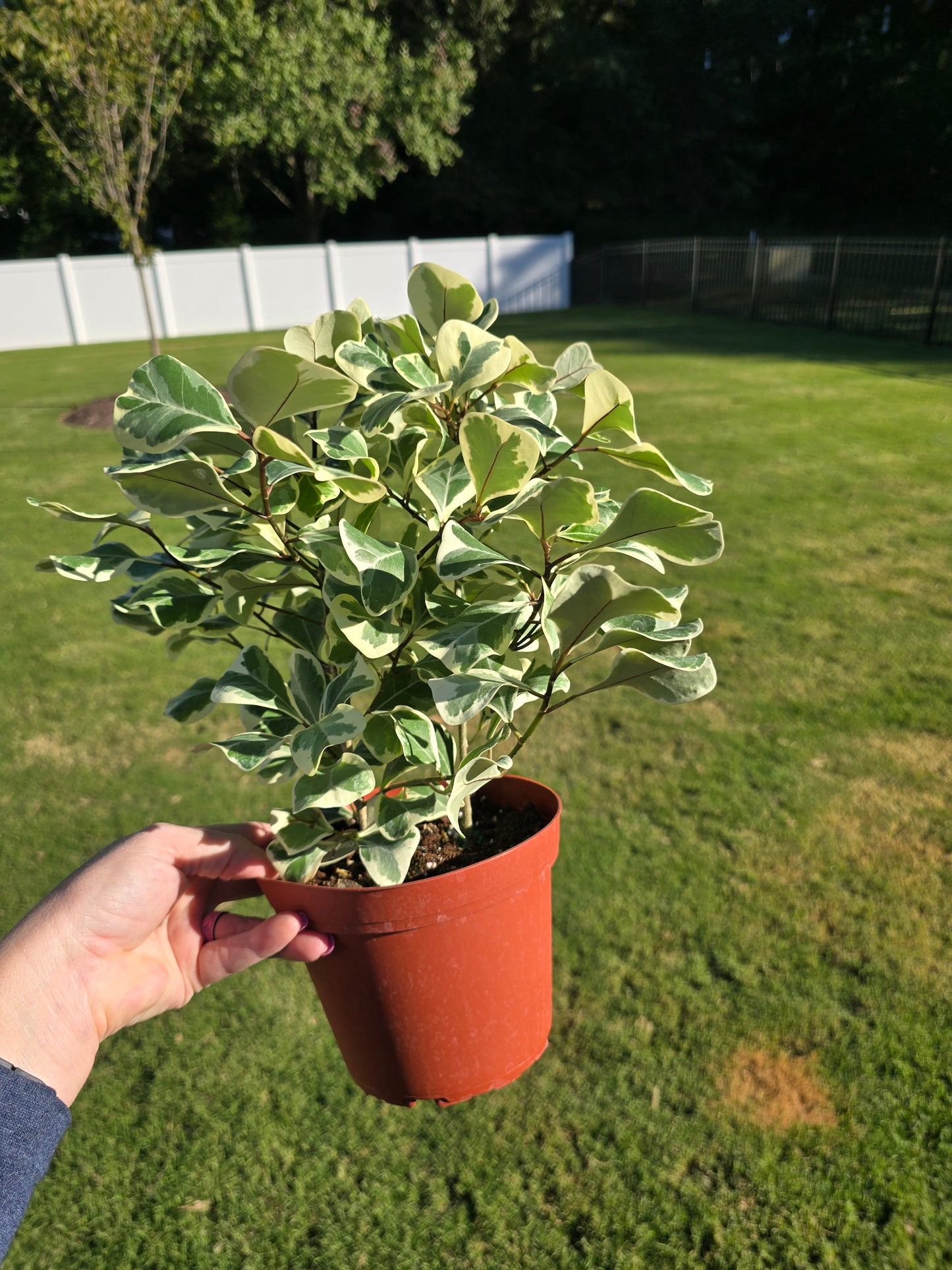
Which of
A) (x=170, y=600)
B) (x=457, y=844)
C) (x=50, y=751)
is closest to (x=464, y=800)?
(x=457, y=844)

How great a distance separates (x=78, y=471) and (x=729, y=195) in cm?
2397

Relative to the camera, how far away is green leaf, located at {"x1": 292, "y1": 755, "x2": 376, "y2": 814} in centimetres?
115

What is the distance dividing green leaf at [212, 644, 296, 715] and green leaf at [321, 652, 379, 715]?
79mm

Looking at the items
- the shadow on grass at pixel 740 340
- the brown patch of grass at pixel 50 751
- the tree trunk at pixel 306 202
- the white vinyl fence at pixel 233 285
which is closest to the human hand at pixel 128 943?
the brown patch of grass at pixel 50 751

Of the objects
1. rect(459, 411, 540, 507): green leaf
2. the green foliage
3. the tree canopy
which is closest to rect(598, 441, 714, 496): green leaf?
rect(459, 411, 540, 507): green leaf

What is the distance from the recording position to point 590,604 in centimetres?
114

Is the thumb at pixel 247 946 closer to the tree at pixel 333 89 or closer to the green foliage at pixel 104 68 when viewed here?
the green foliage at pixel 104 68

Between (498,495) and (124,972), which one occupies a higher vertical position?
(498,495)

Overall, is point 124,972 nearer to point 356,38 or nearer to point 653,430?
point 653,430

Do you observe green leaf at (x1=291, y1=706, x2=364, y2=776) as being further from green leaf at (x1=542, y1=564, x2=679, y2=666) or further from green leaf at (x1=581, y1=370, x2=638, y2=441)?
green leaf at (x1=581, y1=370, x2=638, y2=441)

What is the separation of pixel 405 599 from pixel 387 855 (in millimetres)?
352

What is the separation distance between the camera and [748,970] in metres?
2.07

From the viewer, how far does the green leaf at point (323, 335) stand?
114cm

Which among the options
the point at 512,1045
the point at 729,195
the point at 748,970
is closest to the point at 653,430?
the point at 748,970
